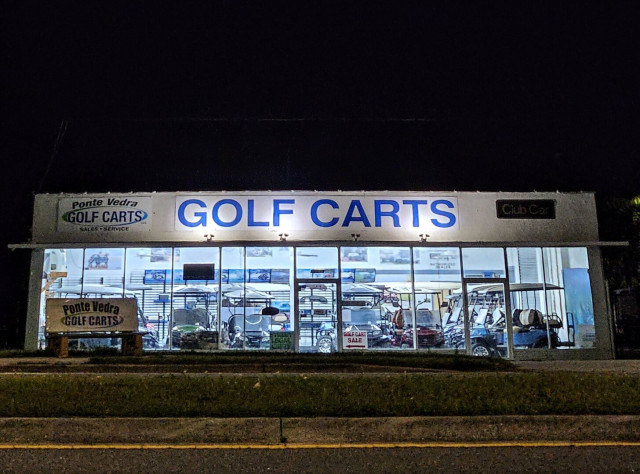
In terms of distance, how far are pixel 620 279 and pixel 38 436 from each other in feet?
62.7

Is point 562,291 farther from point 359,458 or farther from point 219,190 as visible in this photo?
point 359,458

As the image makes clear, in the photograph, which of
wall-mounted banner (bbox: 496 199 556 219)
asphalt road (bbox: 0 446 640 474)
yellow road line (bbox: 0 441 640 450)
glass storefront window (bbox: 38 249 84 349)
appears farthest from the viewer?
wall-mounted banner (bbox: 496 199 556 219)

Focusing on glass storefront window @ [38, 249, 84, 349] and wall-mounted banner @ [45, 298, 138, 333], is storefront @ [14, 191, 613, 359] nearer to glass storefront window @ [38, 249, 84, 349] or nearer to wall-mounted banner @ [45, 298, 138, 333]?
glass storefront window @ [38, 249, 84, 349]

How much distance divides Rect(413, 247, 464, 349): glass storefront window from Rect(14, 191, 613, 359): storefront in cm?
3

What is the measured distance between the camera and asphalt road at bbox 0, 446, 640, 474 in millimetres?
5754

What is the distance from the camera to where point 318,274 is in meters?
18.5

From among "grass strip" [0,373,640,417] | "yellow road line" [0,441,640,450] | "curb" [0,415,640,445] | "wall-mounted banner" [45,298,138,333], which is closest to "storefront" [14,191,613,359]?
"wall-mounted banner" [45,298,138,333]

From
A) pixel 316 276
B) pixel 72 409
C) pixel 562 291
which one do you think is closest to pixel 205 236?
pixel 316 276

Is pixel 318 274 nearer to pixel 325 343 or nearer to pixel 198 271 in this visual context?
pixel 325 343

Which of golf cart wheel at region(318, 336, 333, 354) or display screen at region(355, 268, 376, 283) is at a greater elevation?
Result: display screen at region(355, 268, 376, 283)

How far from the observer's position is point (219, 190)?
1866 centimetres

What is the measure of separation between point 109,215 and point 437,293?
30.7 feet

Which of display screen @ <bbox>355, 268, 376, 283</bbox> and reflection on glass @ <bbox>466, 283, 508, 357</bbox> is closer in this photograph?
reflection on glass @ <bbox>466, 283, 508, 357</bbox>

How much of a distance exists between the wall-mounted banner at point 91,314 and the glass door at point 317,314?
470 cm
